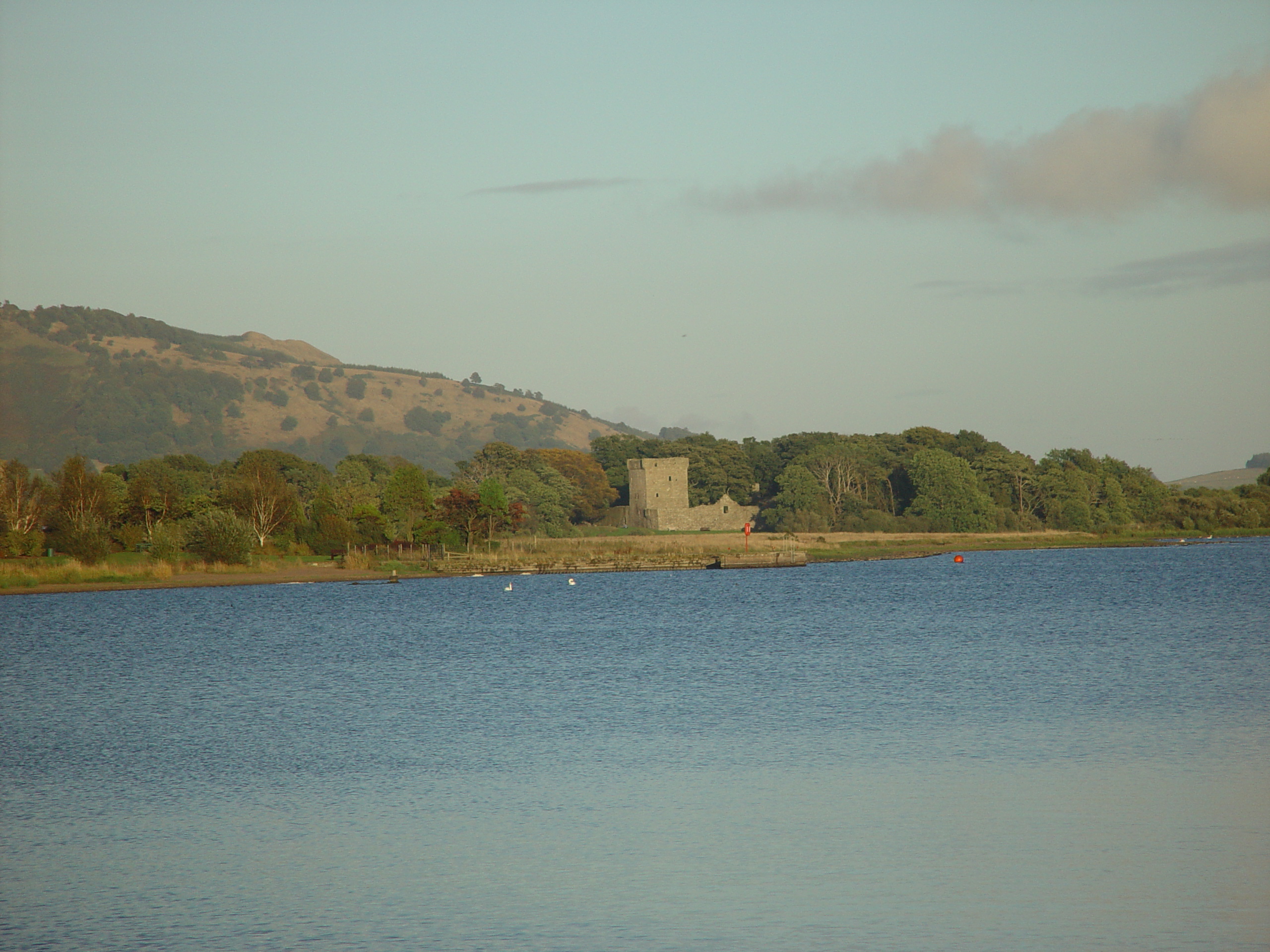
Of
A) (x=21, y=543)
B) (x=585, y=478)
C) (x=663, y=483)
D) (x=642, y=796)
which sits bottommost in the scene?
(x=642, y=796)

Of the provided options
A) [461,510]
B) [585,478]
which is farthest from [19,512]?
[585,478]

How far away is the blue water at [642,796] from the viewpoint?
30.3 ft

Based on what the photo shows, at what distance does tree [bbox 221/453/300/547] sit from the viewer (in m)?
61.8

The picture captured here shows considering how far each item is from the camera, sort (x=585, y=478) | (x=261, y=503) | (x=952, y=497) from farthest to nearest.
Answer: (x=585, y=478)
(x=952, y=497)
(x=261, y=503)

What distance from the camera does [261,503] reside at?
6200 centimetres

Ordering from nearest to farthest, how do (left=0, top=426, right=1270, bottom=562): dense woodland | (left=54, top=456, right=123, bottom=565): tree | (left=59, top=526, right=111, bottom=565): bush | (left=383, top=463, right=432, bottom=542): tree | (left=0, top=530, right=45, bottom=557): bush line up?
(left=0, top=530, right=45, bottom=557): bush → (left=59, top=526, right=111, bottom=565): bush → (left=54, top=456, right=123, bottom=565): tree → (left=0, top=426, right=1270, bottom=562): dense woodland → (left=383, top=463, right=432, bottom=542): tree

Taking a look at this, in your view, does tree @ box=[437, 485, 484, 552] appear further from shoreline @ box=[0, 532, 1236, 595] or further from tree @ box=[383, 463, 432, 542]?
shoreline @ box=[0, 532, 1236, 595]

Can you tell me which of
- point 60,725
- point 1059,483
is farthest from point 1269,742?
point 1059,483

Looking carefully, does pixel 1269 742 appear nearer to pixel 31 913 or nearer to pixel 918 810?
pixel 918 810

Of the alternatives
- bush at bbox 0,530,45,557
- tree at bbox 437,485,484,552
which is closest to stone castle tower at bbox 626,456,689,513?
tree at bbox 437,485,484,552

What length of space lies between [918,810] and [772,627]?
25072 mm

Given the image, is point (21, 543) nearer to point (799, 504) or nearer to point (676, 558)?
point (676, 558)

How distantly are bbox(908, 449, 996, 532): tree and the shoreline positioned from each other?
1.85 m

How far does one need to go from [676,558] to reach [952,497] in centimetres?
3206
